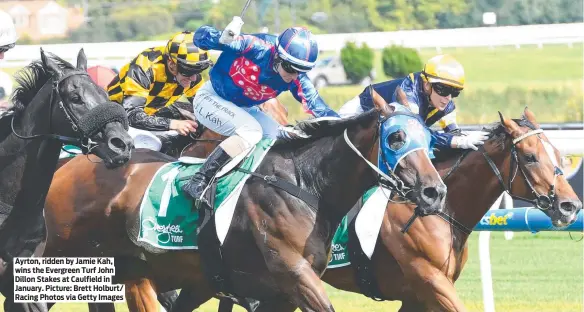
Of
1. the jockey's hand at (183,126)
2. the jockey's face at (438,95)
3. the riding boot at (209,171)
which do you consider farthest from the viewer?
the jockey's hand at (183,126)

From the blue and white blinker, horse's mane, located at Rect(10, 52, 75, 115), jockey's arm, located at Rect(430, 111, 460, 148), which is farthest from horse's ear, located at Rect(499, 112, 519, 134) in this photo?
horse's mane, located at Rect(10, 52, 75, 115)

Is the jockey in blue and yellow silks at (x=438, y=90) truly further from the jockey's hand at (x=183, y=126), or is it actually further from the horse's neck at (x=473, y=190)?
the jockey's hand at (x=183, y=126)

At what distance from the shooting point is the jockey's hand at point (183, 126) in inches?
269

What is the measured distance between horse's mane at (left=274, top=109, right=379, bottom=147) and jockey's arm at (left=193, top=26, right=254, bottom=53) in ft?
1.66

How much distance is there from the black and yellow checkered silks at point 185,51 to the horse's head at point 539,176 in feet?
6.83

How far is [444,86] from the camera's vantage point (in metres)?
6.56

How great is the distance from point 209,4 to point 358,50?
917cm

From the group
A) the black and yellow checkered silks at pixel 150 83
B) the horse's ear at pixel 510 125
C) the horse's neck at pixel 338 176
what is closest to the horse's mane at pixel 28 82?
the horse's neck at pixel 338 176

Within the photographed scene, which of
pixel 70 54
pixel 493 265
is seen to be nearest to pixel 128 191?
pixel 493 265

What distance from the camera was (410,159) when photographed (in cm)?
538

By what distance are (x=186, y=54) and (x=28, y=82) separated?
1.92m

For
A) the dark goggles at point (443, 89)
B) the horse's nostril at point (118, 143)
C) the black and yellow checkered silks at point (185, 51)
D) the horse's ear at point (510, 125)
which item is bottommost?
the black and yellow checkered silks at point (185, 51)

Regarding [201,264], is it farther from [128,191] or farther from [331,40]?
[331,40]

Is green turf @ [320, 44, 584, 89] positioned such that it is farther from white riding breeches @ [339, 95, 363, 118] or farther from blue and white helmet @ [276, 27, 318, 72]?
blue and white helmet @ [276, 27, 318, 72]
